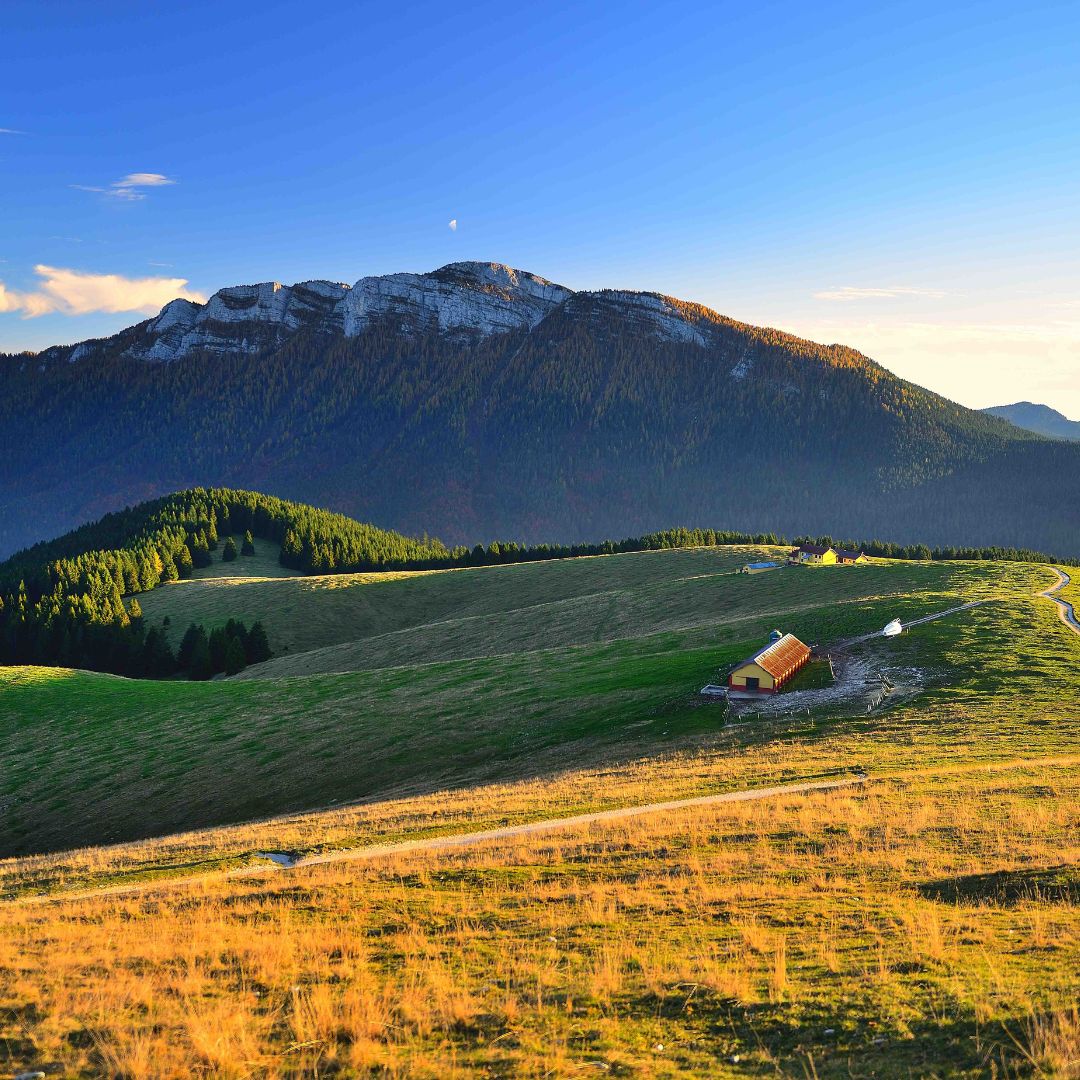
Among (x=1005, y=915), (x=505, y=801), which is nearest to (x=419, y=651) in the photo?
(x=505, y=801)

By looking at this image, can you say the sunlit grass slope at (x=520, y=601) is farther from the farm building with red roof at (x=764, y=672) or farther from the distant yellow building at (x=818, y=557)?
the farm building with red roof at (x=764, y=672)

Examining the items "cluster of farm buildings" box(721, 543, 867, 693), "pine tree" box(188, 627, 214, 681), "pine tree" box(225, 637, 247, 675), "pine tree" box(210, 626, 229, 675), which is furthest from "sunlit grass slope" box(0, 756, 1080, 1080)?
"pine tree" box(210, 626, 229, 675)

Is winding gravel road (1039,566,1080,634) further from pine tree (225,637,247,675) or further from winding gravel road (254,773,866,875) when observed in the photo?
pine tree (225,637,247,675)

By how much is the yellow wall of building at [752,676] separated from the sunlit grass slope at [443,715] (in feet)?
9.08

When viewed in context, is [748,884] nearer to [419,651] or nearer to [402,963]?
[402,963]

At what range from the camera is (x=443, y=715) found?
57.0 meters

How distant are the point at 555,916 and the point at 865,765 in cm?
2065

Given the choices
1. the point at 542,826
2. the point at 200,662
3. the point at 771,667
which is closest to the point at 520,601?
the point at 200,662

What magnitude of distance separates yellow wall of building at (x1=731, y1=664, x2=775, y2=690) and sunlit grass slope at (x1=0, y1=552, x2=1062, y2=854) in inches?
109

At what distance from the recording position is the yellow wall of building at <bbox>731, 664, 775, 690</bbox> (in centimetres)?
5109

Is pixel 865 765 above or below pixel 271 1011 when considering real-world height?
below

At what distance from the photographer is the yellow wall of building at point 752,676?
51.1 metres

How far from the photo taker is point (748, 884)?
20719 millimetres

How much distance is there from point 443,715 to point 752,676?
20375mm
